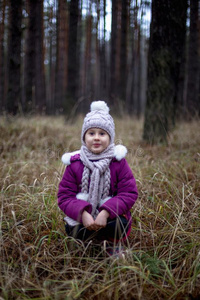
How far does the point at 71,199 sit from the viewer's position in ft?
5.58

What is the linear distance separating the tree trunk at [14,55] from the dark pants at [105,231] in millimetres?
4620

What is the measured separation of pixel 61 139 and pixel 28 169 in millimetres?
1549

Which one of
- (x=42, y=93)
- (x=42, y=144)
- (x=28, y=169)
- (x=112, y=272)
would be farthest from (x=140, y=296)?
(x=42, y=93)

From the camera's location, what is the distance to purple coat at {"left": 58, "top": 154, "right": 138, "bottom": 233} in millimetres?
1643

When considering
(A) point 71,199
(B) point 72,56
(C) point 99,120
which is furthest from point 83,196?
(B) point 72,56

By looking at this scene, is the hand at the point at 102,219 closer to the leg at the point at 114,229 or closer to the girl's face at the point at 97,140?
the leg at the point at 114,229

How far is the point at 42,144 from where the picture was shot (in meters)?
4.32

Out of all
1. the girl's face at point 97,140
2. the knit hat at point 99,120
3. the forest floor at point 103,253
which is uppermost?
the knit hat at point 99,120

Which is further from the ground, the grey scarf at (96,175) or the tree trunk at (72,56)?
the tree trunk at (72,56)

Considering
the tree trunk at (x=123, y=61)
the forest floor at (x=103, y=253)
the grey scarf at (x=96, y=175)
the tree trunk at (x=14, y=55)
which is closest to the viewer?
the forest floor at (x=103, y=253)

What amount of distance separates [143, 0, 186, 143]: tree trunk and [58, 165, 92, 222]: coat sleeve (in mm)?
2400

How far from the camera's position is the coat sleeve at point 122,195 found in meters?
1.64

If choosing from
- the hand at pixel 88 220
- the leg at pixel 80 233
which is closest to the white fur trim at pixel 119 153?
the hand at pixel 88 220

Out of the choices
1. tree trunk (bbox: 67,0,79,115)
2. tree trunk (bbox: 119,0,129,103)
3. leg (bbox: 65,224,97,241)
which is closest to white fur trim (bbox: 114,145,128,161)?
leg (bbox: 65,224,97,241)
